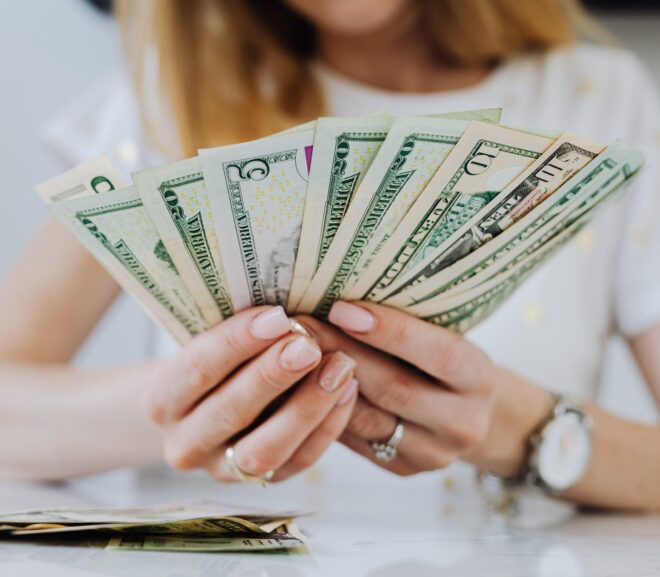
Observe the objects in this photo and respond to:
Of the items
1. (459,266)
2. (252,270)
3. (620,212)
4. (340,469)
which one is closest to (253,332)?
(252,270)

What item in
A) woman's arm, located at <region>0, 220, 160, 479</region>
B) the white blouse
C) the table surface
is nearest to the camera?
the table surface

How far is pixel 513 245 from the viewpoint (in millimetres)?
517

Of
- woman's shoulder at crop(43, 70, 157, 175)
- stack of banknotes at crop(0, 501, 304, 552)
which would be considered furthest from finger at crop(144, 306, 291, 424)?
woman's shoulder at crop(43, 70, 157, 175)

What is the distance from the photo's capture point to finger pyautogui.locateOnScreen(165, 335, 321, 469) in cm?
52

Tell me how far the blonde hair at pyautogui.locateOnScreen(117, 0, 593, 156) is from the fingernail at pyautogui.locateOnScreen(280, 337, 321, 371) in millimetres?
610

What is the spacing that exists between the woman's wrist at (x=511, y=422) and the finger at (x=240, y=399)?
24cm

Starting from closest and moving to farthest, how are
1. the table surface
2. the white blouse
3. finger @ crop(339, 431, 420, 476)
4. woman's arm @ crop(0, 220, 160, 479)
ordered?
1. the table surface
2. finger @ crop(339, 431, 420, 476)
3. woman's arm @ crop(0, 220, 160, 479)
4. the white blouse

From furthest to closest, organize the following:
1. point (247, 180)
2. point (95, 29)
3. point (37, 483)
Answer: point (95, 29), point (37, 483), point (247, 180)

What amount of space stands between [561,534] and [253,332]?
32 centimetres

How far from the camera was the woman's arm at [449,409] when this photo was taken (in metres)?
0.54

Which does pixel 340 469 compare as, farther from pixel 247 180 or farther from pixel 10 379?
pixel 247 180

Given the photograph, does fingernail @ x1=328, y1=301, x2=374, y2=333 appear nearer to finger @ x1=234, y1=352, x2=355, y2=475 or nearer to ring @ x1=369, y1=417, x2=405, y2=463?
finger @ x1=234, y1=352, x2=355, y2=475

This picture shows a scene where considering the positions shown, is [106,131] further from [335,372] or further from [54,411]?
[335,372]

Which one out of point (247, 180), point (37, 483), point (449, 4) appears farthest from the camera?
point (449, 4)
